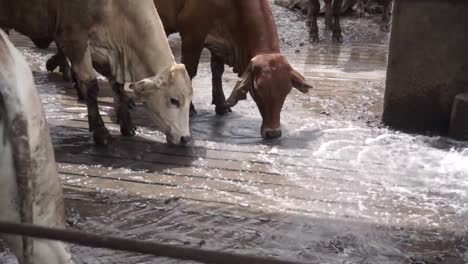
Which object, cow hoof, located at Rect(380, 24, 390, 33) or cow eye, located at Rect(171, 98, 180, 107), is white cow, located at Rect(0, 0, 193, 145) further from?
cow hoof, located at Rect(380, 24, 390, 33)

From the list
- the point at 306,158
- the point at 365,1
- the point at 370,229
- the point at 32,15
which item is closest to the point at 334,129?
the point at 306,158

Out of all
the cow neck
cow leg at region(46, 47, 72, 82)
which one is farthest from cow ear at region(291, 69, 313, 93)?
cow leg at region(46, 47, 72, 82)

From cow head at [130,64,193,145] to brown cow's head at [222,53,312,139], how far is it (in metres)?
0.62

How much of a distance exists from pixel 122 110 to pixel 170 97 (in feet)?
2.41

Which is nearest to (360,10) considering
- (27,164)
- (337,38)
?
(337,38)

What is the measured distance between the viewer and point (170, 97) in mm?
5617

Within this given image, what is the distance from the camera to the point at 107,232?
4.04 m

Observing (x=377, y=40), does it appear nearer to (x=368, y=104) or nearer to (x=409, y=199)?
(x=368, y=104)

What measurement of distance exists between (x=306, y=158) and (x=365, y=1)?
1025 centimetres

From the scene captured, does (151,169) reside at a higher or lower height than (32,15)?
lower

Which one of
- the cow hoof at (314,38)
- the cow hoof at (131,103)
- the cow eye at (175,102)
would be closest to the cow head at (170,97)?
the cow eye at (175,102)

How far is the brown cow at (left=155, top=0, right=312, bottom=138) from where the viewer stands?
19.7ft

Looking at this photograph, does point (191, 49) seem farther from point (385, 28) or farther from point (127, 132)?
point (385, 28)

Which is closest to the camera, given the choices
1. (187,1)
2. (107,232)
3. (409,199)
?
(107,232)
